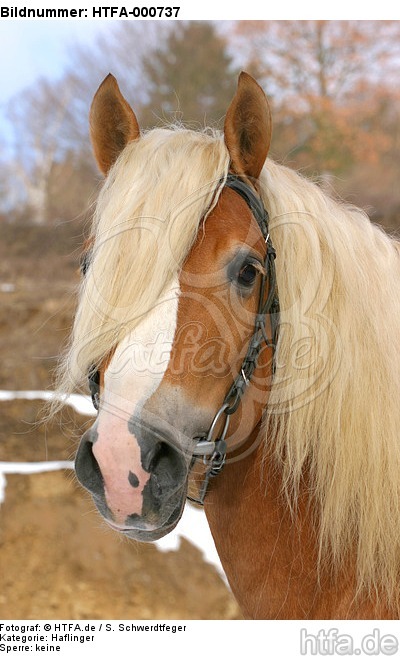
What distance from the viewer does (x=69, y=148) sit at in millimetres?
18453

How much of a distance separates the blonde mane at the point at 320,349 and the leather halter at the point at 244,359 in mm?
51

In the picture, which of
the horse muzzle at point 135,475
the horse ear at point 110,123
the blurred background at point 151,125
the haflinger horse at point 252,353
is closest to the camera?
the horse muzzle at point 135,475

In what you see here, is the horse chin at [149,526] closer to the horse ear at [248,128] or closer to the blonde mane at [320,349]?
the blonde mane at [320,349]

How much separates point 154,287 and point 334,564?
1.19 metres

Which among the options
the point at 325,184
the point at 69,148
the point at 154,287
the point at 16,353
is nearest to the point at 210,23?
the point at 69,148

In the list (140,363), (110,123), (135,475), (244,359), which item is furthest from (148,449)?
(110,123)

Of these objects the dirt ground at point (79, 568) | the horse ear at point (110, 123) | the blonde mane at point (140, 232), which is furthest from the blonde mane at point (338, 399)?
the dirt ground at point (79, 568)

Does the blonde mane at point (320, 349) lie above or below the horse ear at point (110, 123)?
below

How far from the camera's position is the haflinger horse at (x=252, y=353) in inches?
77.1

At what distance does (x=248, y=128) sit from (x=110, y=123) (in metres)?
0.56

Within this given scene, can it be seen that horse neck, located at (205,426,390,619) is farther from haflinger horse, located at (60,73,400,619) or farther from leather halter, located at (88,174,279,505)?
leather halter, located at (88,174,279,505)

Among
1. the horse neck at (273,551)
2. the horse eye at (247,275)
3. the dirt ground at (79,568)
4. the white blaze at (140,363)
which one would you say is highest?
the horse eye at (247,275)
